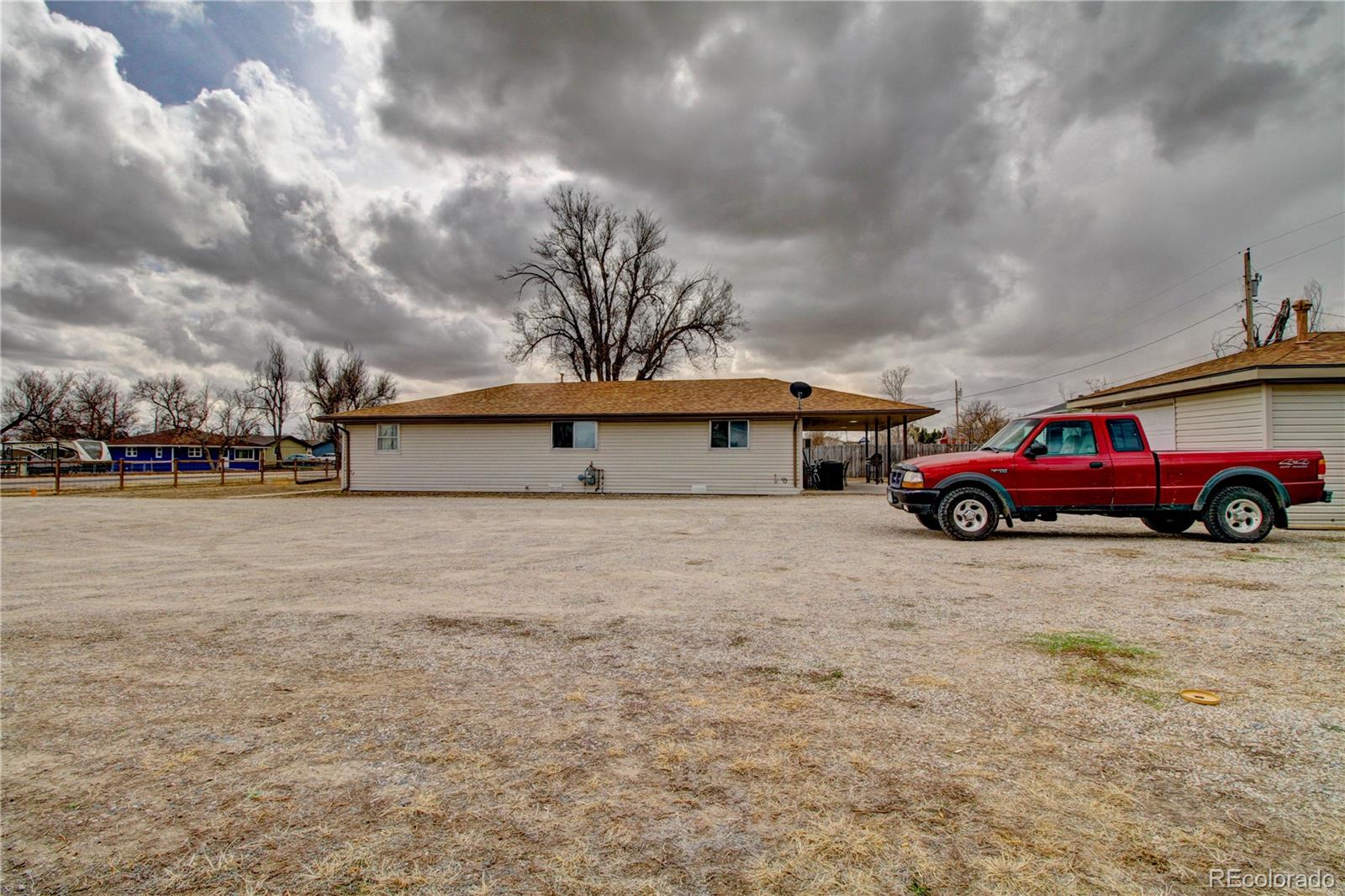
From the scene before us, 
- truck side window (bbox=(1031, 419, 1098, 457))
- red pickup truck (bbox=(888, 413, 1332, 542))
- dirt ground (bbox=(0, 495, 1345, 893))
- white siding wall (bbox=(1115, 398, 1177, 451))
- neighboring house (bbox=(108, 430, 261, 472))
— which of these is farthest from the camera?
neighboring house (bbox=(108, 430, 261, 472))

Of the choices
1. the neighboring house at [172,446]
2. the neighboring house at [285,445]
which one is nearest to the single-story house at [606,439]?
the neighboring house at [172,446]

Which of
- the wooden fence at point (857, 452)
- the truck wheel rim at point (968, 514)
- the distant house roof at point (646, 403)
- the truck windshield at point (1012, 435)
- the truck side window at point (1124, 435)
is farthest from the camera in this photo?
the wooden fence at point (857, 452)

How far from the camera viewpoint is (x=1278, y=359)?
10828 mm

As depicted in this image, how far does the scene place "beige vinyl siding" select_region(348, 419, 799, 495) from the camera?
762 inches

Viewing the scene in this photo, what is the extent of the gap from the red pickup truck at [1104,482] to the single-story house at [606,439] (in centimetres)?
983

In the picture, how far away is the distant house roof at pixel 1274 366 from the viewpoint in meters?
9.93

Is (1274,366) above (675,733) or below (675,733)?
above

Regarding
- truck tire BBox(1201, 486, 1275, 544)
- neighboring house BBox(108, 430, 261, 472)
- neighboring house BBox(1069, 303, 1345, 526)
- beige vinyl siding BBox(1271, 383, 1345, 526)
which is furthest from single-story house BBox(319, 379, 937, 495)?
neighboring house BBox(108, 430, 261, 472)

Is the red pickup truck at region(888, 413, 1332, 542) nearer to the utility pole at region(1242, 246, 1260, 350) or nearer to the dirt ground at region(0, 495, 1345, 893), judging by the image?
the dirt ground at region(0, 495, 1345, 893)

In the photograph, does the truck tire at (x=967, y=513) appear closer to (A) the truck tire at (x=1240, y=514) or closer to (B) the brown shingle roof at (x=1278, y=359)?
(A) the truck tire at (x=1240, y=514)

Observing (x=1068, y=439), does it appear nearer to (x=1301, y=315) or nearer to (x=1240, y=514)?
(x=1240, y=514)

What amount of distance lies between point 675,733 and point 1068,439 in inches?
333

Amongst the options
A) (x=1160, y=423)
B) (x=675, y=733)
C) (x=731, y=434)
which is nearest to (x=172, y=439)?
(x=731, y=434)

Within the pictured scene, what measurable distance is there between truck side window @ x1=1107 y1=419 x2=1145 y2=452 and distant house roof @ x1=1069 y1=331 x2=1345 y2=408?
3.75 m
